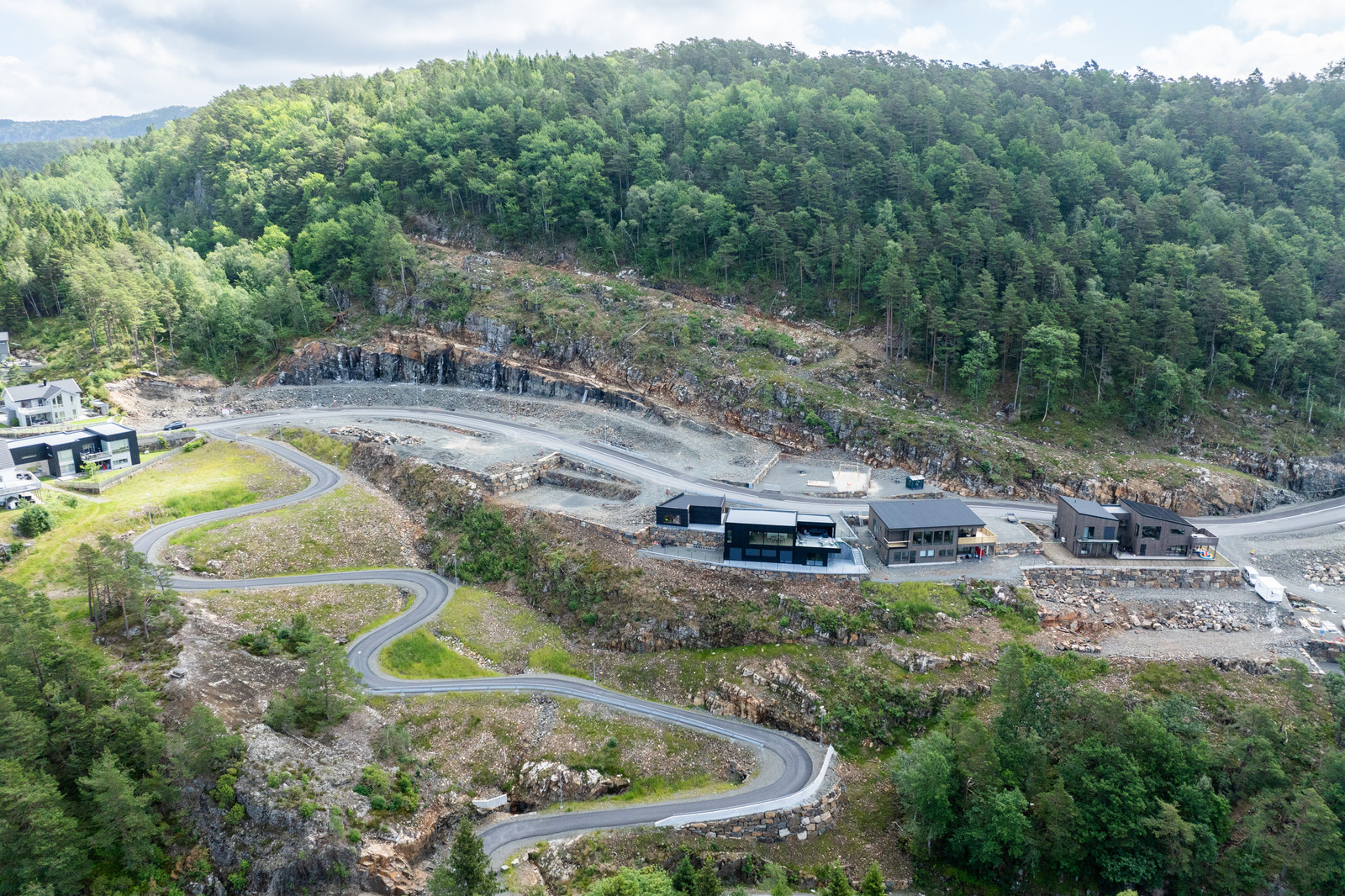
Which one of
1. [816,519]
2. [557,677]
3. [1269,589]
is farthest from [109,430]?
[1269,589]

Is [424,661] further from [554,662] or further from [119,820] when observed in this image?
[119,820]

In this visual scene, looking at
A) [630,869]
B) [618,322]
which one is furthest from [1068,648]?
[618,322]

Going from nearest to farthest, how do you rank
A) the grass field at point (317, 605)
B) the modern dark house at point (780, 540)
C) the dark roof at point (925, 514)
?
the grass field at point (317, 605)
the modern dark house at point (780, 540)
the dark roof at point (925, 514)

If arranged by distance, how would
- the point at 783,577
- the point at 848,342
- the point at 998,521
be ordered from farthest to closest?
1. the point at 848,342
2. the point at 998,521
3. the point at 783,577

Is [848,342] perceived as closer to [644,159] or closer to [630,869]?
[644,159]

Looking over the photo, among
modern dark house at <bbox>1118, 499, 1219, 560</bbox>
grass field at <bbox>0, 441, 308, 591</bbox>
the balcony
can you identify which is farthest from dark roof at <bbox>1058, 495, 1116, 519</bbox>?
grass field at <bbox>0, 441, 308, 591</bbox>

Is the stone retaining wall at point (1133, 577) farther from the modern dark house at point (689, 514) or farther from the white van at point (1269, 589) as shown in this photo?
the modern dark house at point (689, 514)

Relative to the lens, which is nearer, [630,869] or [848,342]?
[630,869]

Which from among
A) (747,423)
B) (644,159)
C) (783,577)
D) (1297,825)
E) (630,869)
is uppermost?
(644,159)

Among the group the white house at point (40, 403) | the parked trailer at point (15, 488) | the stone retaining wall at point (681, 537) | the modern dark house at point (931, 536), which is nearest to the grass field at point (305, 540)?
the parked trailer at point (15, 488)
